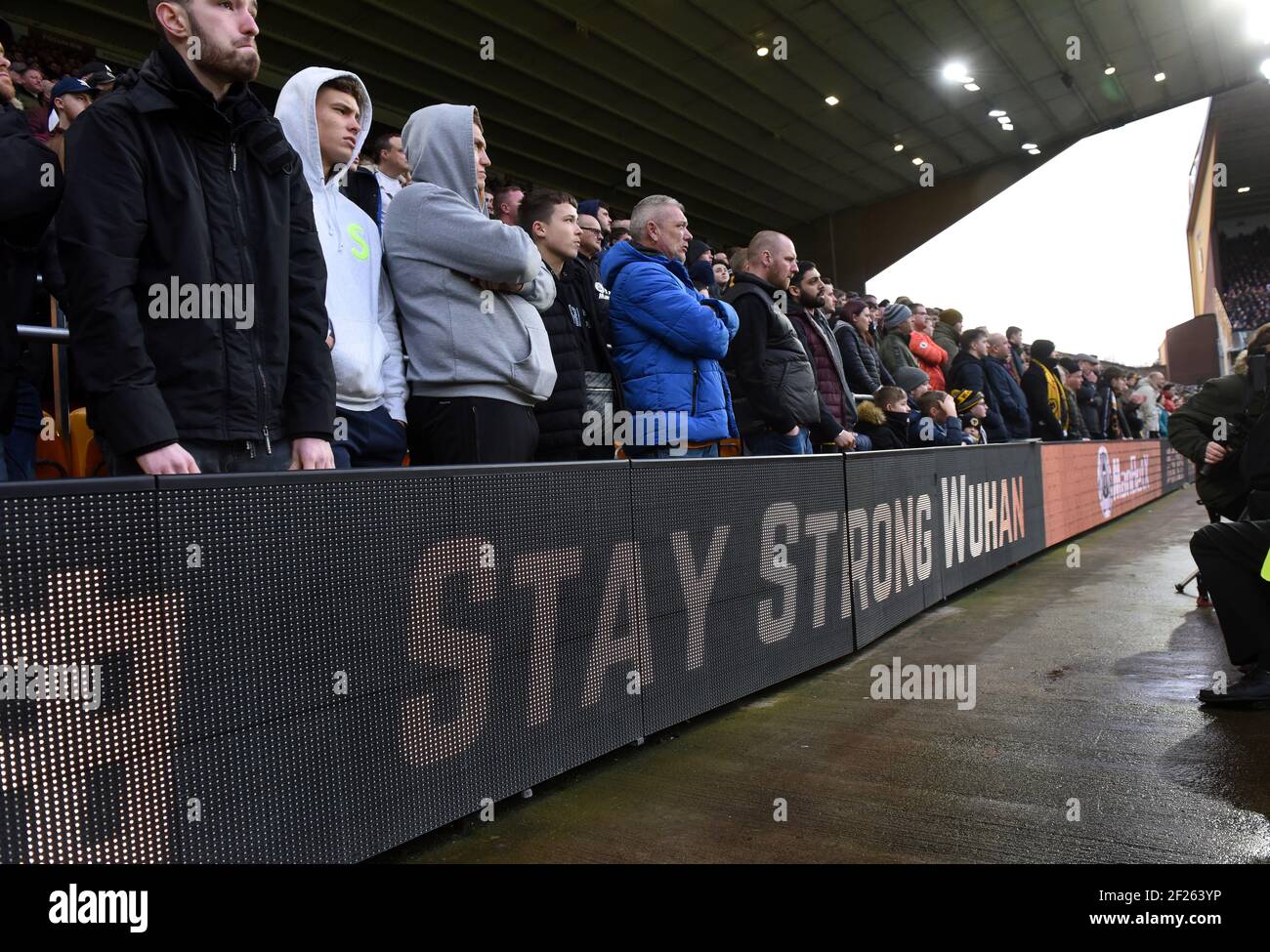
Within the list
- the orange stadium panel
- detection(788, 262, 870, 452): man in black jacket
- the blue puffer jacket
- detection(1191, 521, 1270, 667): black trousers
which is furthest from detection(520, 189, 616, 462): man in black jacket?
the orange stadium panel

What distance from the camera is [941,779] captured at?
314 cm

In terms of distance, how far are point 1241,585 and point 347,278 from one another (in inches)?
158

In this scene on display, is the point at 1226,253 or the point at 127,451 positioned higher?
the point at 1226,253

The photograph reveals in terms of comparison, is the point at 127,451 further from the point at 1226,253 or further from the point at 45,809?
the point at 1226,253

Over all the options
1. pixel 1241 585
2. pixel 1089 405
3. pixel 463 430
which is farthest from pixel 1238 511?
pixel 1089 405

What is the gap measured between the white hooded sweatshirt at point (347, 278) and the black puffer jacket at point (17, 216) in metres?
0.76

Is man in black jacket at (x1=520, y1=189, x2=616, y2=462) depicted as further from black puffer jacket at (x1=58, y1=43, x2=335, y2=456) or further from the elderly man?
black puffer jacket at (x1=58, y1=43, x2=335, y2=456)

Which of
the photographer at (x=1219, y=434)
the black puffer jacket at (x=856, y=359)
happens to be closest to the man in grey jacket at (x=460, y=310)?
the photographer at (x=1219, y=434)

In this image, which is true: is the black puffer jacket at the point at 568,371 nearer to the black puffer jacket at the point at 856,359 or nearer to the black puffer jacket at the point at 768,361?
the black puffer jacket at the point at 768,361

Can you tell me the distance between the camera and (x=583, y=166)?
70.4 ft

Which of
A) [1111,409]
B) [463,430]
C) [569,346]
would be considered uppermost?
[1111,409]

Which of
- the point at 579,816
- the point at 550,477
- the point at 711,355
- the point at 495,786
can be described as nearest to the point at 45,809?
the point at 495,786

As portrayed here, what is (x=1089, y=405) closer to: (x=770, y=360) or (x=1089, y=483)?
(x=1089, y=483)
